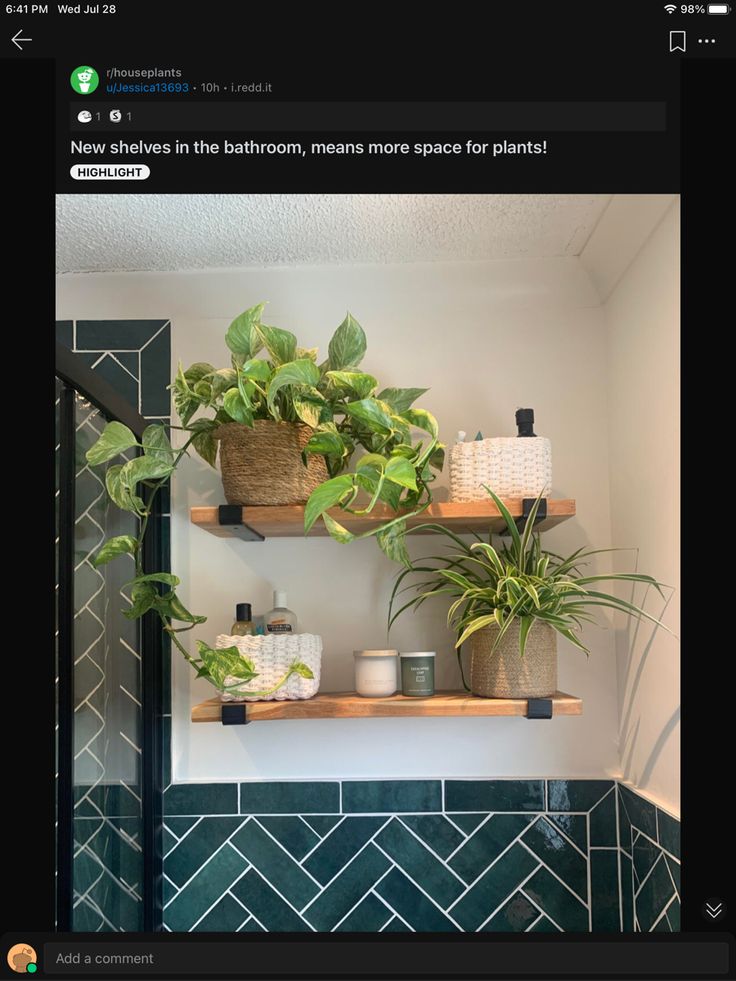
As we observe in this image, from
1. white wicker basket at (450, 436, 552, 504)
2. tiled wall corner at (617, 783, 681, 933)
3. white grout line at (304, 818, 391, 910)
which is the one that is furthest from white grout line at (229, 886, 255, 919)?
white wicker basket at (450, 436, 552, 504)

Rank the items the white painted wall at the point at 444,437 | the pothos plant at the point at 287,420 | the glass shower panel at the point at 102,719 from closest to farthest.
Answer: the glass shower panel at the point at 102,719 < the pothos plant at the point at 287,420 < the white painted wall at the point at 444,437

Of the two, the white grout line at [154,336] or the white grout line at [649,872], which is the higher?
the white grout line at [154,336]

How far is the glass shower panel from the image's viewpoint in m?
1.19

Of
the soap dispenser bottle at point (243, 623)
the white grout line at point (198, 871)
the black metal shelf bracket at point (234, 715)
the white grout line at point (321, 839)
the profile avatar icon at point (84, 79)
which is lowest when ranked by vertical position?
the white grout line at point (198, 871)

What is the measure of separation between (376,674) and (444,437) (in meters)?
0.50

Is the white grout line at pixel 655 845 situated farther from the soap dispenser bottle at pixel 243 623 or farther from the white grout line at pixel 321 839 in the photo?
the soap dispenser bottle at pixel 243 623

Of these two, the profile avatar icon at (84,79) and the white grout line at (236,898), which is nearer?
the profile avatar icon at (84,79)

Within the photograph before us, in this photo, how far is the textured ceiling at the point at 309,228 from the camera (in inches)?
58.5

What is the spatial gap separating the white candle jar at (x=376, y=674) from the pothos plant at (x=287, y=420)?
111mm
